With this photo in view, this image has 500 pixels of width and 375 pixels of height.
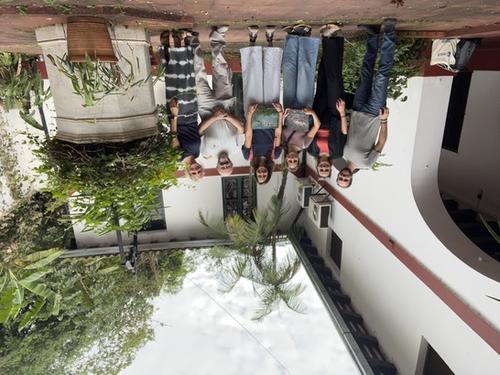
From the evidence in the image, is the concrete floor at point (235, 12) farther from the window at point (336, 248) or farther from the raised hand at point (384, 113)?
the window at point (336, 248)

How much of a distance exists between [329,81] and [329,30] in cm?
59

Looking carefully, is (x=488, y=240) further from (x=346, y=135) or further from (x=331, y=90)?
(x=331, y=90)

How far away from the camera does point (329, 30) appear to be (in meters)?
3.34

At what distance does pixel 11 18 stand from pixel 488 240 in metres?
5.85

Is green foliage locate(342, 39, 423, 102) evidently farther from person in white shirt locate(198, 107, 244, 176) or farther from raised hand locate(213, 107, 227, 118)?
raised hand locate(213, 107, 227, 118)

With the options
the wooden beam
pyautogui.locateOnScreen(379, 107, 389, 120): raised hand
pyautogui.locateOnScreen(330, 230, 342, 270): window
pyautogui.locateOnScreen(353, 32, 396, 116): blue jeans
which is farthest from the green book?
the wooden beam

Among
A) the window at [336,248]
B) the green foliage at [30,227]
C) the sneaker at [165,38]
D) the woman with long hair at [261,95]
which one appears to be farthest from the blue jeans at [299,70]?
the green foliage at [30,227]

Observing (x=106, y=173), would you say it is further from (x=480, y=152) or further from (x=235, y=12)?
(x=480, y=152)

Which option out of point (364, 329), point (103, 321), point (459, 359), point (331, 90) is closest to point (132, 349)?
point (103, 321)

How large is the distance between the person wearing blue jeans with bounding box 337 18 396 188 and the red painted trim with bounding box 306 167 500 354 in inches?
72.8

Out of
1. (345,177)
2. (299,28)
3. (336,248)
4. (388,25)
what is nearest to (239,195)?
(336,248)

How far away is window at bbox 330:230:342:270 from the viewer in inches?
322

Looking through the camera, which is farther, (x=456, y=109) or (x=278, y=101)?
(x=456, y=109)

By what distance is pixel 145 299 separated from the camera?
8.79 metres
